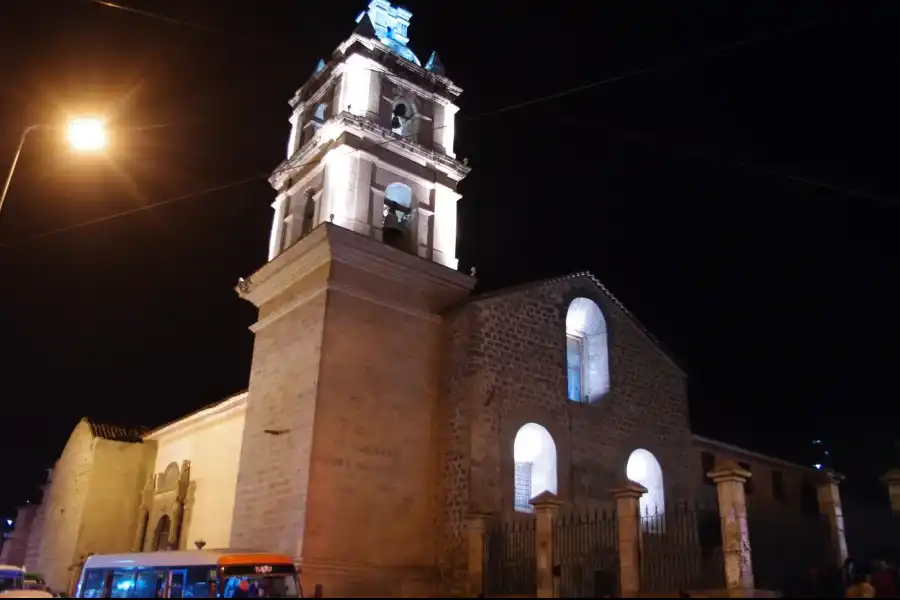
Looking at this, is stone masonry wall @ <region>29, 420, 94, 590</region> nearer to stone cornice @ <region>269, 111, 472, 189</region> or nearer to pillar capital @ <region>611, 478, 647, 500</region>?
stone cornice @ <region>269, 111, 472, 189</region>

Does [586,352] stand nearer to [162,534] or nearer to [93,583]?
[93,583]

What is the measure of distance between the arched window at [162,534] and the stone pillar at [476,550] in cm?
1240

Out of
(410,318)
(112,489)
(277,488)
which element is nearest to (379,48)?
(410,318)

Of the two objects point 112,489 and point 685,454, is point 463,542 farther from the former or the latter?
point 112,489

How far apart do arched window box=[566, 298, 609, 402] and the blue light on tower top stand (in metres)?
7.96

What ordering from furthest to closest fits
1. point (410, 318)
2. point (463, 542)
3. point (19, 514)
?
point (19, 514)
point (410, 318)
point (463, 542)

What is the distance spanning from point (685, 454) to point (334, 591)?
9.85 meters

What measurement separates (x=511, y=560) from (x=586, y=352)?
20.7 feet

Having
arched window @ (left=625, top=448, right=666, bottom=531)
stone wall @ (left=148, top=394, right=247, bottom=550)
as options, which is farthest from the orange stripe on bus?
arched window @ (left=625, top=448, right=666, bottom=531)

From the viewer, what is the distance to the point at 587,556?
47.2 feet

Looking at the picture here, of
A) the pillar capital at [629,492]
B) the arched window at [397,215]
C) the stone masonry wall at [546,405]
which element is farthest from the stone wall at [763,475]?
the arched window at [397,215]

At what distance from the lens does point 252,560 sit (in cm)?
1179

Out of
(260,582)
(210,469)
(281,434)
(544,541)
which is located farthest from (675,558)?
(210,469)

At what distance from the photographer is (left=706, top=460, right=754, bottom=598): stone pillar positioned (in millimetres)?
11219
